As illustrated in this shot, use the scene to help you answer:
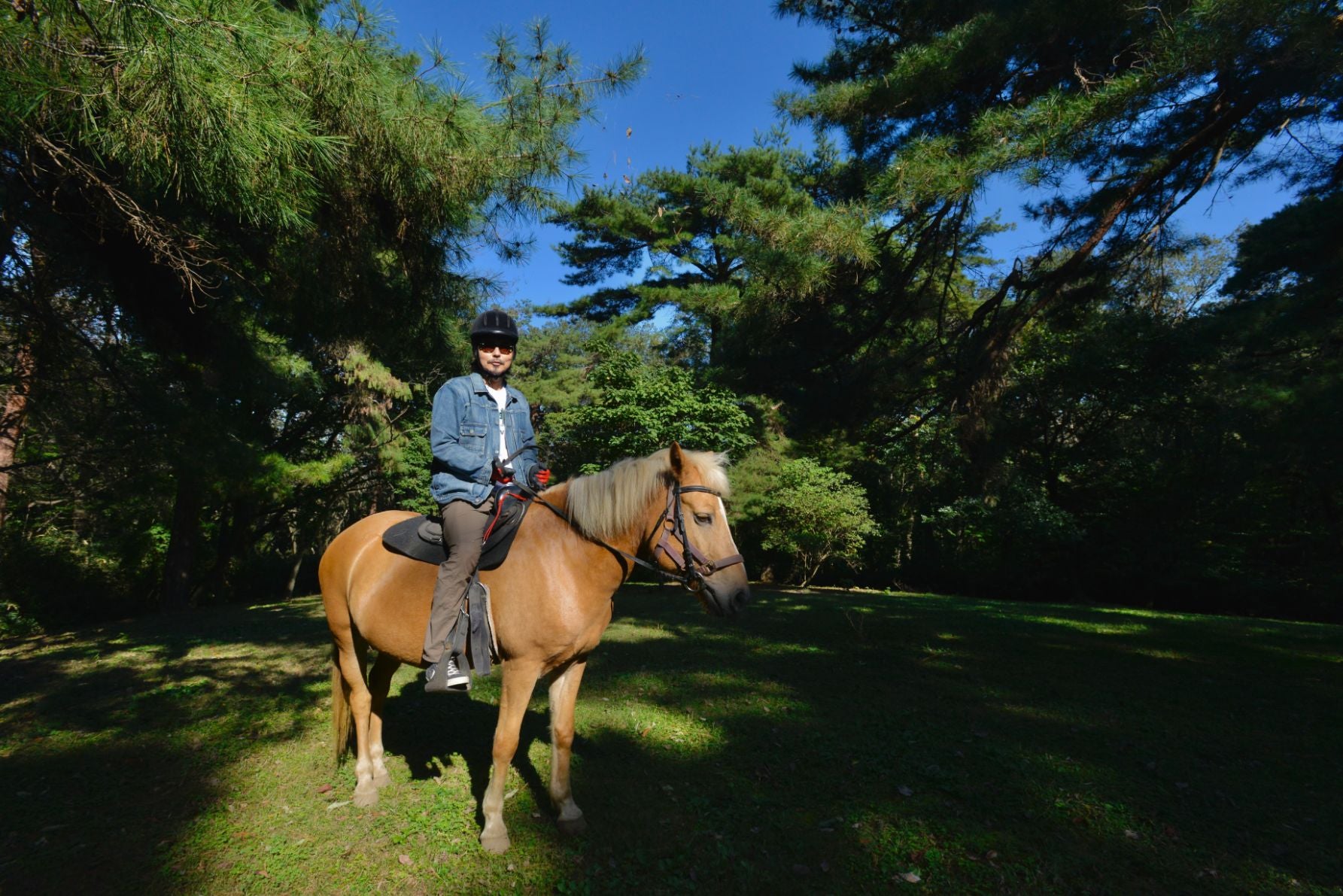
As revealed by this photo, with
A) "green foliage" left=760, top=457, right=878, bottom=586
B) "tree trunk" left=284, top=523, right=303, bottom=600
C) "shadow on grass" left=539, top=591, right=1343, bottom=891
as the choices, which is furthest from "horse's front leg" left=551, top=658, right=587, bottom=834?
"tree trunk" left=284, top=523, right=303, bottom=600

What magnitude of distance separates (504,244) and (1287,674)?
9.09 m

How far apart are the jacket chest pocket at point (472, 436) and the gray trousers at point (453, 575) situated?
356mm

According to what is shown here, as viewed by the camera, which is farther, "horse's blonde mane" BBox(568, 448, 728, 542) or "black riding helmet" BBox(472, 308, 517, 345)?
"black riding helmet" BBox(472, 308, 517, 345)

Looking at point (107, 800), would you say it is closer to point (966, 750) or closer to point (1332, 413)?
point (966, 750)

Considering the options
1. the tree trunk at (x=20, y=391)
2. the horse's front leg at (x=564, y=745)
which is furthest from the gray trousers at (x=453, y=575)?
the tree trunk at (x=20, y=391)

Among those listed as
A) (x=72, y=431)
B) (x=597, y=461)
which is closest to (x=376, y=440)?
(x=597, y=461)

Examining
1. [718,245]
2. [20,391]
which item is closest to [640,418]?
[718,245]

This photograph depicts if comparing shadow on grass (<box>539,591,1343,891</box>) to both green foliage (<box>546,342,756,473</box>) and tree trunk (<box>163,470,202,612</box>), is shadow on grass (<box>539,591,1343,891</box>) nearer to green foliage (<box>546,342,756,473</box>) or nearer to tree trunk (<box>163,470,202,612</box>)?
green foliage (<box>546,342,756,473</box>)

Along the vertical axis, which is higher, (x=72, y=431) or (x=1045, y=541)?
(x=72, y=431)

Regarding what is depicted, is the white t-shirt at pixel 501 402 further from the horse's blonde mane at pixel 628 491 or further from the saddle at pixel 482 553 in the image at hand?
the horse's blonde mane at pixel 628 491

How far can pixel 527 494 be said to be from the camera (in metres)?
3.23

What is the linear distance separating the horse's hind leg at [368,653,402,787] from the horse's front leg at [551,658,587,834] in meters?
1.17

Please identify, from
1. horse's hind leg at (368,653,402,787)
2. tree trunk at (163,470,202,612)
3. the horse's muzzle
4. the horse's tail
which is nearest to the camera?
the horse's muzzle

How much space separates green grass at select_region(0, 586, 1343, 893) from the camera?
2859 millimetres
